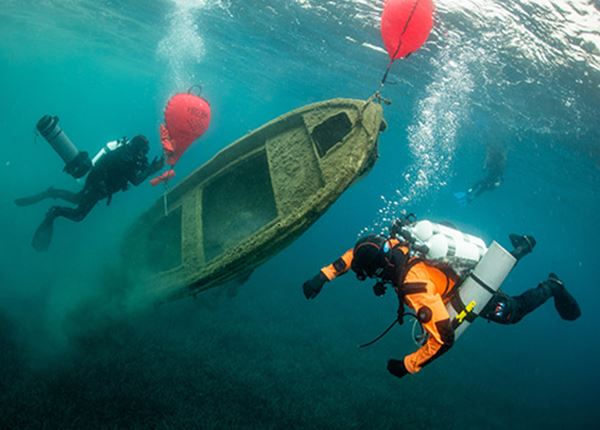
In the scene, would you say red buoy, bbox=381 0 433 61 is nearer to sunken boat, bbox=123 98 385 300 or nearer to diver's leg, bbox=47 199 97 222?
sunken boat, bbox=123 98 385 300

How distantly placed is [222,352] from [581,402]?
2348 centimetres

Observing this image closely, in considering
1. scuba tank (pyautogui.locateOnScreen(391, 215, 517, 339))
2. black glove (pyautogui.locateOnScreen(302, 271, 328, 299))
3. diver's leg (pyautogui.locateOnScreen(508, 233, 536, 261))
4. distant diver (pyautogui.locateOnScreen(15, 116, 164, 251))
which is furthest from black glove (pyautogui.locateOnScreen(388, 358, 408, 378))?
distant diver (pyautogui.locateOnScreen(15, 116, 164, 251))

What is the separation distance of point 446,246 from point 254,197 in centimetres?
378

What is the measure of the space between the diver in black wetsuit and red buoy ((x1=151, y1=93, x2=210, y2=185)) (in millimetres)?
642

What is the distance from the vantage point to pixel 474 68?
15.0 metres

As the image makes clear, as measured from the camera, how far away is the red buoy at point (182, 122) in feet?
20.1

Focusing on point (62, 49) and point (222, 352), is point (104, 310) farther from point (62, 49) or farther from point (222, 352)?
point (62, 49)

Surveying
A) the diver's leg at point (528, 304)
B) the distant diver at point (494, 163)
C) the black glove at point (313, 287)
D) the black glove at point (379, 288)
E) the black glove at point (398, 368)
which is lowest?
the distant diver at point (494, 163)

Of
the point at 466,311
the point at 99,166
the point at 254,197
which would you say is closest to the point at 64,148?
the point at 99,166

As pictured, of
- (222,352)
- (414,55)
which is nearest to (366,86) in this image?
(414,55)

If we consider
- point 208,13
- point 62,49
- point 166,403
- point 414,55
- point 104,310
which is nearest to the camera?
point 166,403

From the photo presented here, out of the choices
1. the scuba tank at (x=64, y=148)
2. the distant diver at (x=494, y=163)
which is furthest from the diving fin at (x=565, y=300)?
the distant diver at (x=494, y=163)

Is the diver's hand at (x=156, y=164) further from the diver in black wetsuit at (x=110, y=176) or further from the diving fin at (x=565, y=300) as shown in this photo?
the diving fin at (x=565, y=300)

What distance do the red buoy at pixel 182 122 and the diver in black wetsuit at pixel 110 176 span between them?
0.64m
